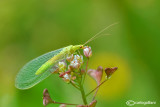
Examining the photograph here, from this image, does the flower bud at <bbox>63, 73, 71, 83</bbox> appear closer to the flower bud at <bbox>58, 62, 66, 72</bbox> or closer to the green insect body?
the flower bud at <bbox>58, 62, 66, 72</bbox>

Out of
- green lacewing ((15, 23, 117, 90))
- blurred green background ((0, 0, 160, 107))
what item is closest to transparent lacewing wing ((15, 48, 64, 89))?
green lacewing ((15, 23, 117, 90))

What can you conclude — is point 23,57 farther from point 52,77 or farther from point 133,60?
point 133,60

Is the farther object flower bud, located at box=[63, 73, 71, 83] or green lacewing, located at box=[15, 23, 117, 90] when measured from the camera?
green lacewing, located at box=[15, 23, 117, 90]

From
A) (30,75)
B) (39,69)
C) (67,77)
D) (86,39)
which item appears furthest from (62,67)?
(86,39)

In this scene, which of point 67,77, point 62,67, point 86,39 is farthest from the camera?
point 86,39

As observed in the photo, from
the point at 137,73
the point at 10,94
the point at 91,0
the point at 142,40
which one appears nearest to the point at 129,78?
the point at 137,73

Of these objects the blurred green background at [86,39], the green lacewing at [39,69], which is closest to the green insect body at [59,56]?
the green lacewing at [39,69]

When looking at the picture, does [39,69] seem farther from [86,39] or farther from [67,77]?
[86,39]

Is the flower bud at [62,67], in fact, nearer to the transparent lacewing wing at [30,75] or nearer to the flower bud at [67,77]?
the flower bud at [67,77]

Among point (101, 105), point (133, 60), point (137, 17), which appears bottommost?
point (101, 105)
